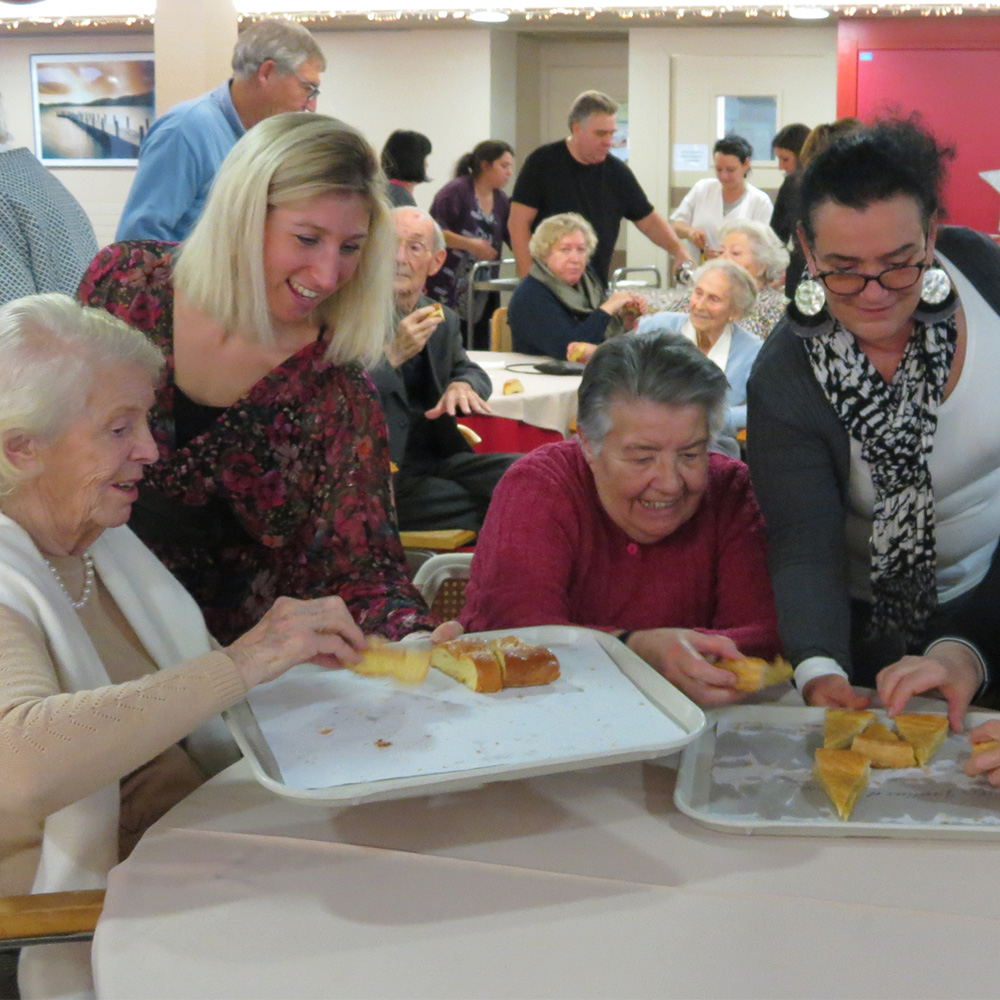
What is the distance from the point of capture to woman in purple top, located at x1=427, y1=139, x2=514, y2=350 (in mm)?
7723

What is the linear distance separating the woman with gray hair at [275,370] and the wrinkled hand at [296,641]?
39cm

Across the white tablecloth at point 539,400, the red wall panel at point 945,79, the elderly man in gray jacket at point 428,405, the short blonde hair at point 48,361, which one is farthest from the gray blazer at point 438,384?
the red wall panel at point 945,79

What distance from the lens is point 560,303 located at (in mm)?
5734

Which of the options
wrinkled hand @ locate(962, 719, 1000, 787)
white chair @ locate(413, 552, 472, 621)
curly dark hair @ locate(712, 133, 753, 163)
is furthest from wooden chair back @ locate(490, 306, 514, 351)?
wrinkled hand @ locate(962, 719, 1000, 787)

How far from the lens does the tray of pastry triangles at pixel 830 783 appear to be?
1257 mm

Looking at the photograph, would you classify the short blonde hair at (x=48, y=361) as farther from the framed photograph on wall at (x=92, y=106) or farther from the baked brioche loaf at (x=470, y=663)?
the framed photograph on wall at (x=92, y=106)

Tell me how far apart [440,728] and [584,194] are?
5794mm

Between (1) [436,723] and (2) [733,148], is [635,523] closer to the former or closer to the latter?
(1) [436,723]

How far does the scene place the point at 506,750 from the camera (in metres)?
1.29

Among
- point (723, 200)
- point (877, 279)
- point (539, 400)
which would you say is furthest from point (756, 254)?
point (877, 279)

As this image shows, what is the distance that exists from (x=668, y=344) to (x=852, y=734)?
775 mm

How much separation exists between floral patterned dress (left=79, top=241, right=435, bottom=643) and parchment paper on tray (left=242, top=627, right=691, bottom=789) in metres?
0.46

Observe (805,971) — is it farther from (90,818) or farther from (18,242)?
(18,242)

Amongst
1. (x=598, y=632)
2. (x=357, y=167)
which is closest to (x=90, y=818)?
(x=598, y=632)
